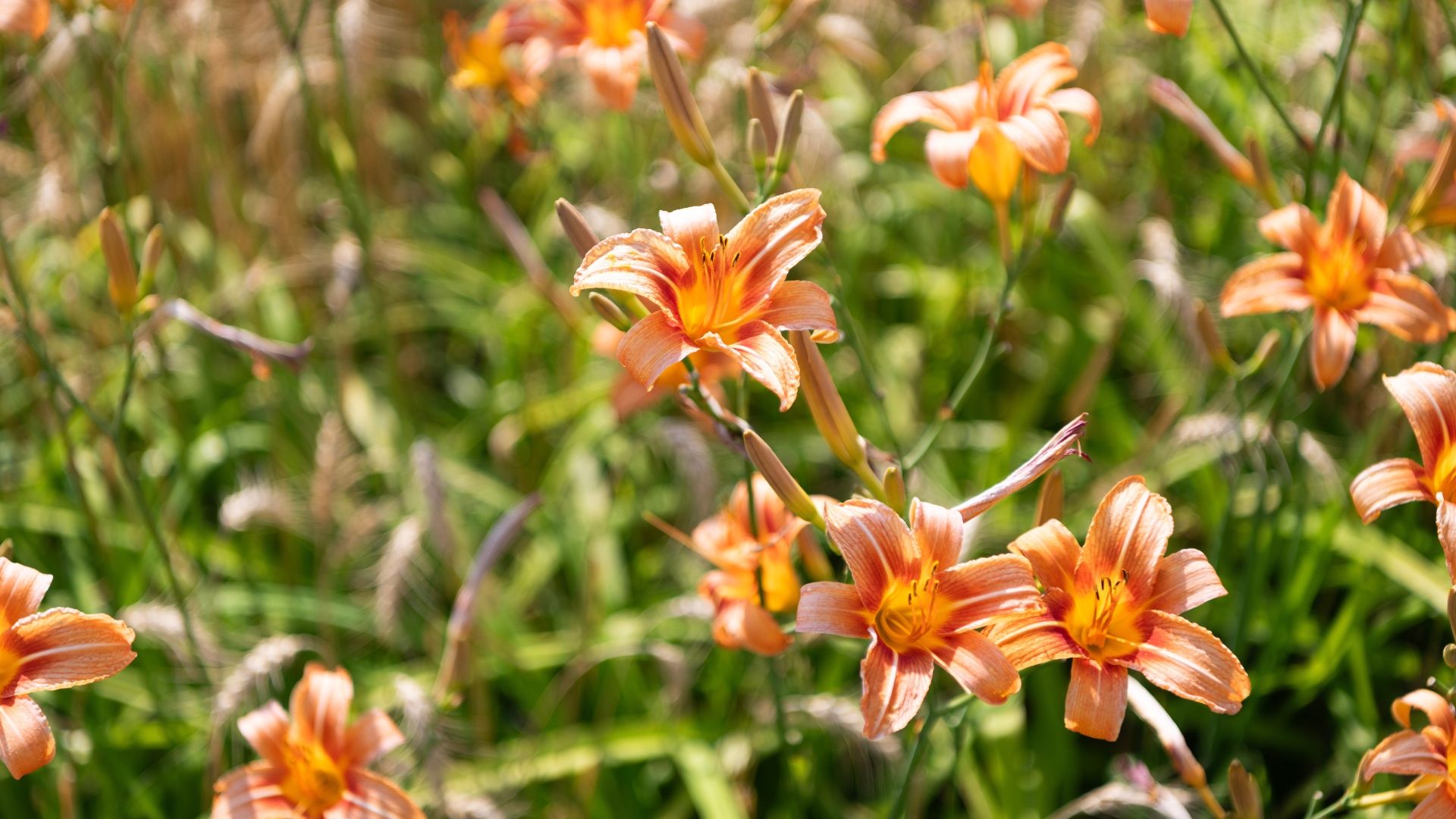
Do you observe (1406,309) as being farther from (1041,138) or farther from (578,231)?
(578,231)

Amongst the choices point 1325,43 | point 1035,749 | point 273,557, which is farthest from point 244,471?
point 1325,43

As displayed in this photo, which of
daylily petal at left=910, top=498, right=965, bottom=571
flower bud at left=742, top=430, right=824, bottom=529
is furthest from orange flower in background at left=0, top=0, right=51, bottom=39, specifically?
daylily petal at left=910, top=498, right=965, bottom=571

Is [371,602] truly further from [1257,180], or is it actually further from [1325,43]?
[1325,43]

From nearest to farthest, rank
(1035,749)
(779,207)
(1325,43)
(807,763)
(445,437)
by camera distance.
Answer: (779,207) → (807,763) → (1035,749) → (1325,43) → (445,437)

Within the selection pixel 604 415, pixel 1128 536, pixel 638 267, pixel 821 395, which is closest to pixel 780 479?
pixel 821 395

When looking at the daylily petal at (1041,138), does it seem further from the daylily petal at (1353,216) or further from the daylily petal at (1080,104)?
the daylily petal at (1353,216)

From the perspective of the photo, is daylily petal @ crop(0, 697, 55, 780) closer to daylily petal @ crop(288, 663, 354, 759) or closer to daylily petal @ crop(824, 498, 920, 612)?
daylily petal @ crop(288, 663, 354, 759)
